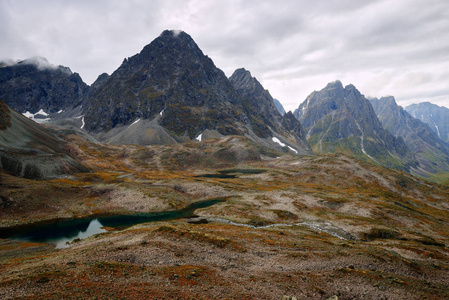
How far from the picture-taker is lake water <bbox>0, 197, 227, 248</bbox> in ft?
174

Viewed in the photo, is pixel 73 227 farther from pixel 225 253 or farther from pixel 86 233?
pixel 225 253

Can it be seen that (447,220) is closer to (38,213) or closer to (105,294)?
(105,294)

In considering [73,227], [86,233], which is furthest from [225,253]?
[73,227]

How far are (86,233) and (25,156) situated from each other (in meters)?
67.8

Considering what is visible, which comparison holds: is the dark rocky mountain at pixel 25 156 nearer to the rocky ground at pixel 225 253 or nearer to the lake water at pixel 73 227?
the rocky ground at pixel 225 253

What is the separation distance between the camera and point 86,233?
58000mm

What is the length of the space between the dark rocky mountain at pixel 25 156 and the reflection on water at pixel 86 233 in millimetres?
50327

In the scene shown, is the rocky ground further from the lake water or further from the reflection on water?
the lake water

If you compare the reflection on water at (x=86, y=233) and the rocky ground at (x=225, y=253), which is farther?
the reflection on water at (x=86, y=233)

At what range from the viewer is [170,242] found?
35656mm

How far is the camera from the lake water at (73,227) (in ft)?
174

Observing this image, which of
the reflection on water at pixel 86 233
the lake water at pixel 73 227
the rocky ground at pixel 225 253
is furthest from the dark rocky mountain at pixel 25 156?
the reflection on water at pixel 86 233

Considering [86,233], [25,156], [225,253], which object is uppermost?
[25,156]

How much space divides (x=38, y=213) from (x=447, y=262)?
324 feet
